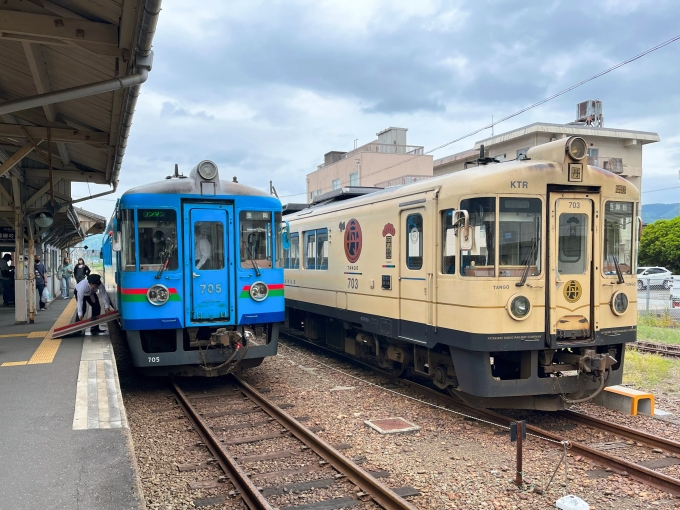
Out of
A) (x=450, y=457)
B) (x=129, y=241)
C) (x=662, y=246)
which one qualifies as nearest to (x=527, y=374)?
(x=450, y=457)

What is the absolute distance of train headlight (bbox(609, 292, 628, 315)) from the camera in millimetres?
6793

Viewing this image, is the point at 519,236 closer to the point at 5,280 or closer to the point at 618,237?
the point at 618,237

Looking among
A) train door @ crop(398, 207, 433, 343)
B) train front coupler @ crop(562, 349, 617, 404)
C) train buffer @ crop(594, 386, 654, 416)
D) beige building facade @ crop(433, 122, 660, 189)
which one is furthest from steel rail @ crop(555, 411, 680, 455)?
beige building facade @ crop(433, 122, 660, 189)

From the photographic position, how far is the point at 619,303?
6836 mm

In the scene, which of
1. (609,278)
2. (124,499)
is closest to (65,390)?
(124,499)

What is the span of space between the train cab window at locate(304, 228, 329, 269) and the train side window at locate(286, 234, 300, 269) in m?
0.67

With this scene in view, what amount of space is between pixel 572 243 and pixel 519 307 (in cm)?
108

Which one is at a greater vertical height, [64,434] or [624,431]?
[64,434]

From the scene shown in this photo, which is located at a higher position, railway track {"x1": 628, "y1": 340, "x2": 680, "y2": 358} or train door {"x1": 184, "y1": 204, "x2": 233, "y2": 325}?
train door {"x1": 184, "y1": 204, "x2": 233, "y2": 325}

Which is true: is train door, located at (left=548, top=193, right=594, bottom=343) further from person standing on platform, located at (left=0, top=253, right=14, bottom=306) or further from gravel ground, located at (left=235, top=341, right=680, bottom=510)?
person standing on platform, located at (left=0, top=253, right=14, bottom=306)

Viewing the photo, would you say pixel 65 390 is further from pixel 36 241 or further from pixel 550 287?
pixel 36 241

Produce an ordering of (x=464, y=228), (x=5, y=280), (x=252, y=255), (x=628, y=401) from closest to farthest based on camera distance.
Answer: (x=464, y=228) < (x=628, y=401) < (x=252, y=255) < (x=5, y=280)

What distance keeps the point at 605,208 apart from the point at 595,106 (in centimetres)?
3180

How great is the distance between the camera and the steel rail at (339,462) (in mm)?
4605
